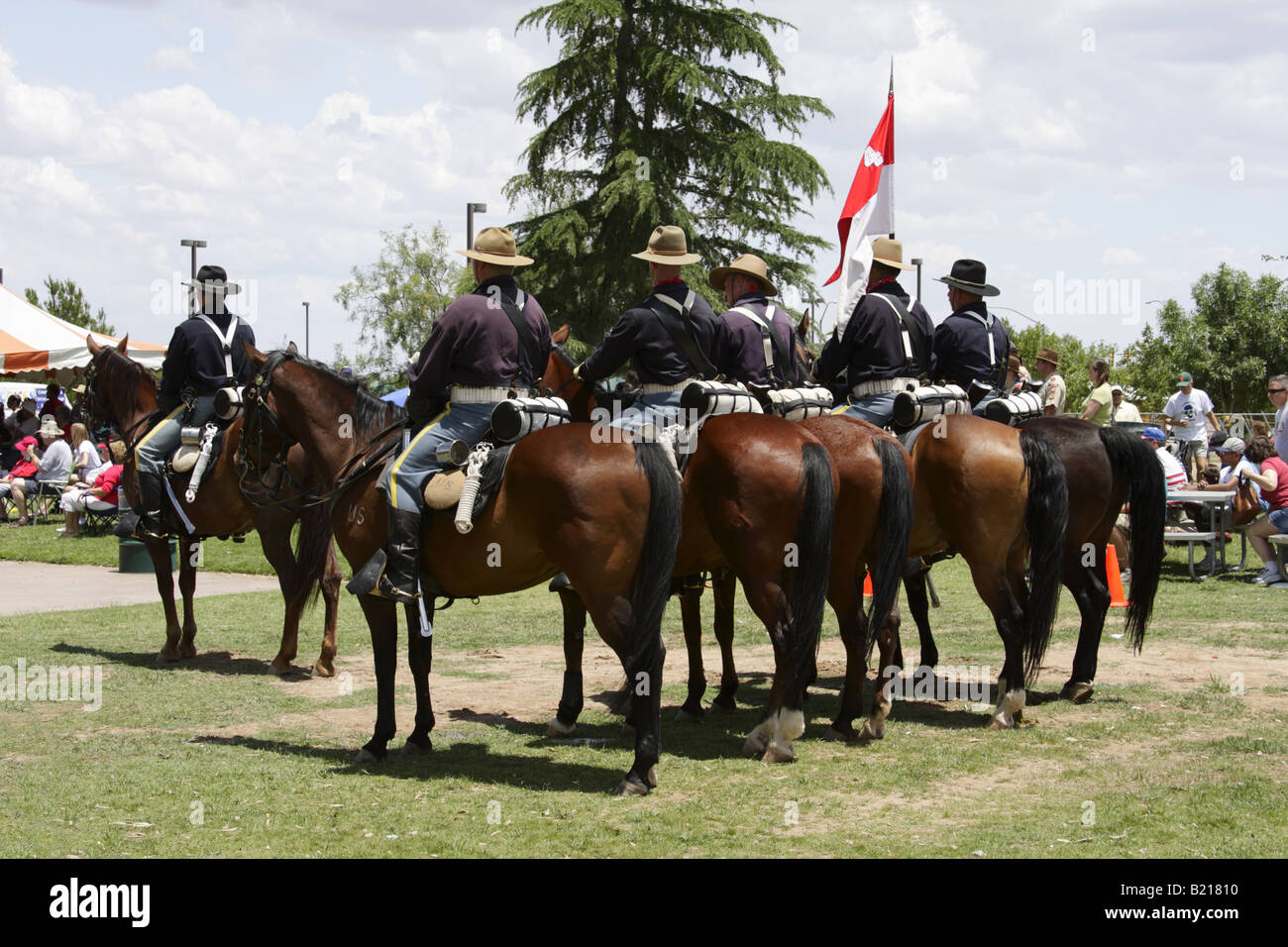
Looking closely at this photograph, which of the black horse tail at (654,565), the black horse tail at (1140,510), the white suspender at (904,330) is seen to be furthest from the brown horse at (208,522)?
the black horse tail at (1140,510)

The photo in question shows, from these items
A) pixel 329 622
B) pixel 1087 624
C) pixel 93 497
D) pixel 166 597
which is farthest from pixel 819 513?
pixel 93 497

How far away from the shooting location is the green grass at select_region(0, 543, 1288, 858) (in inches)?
217

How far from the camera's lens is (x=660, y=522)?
650 cm

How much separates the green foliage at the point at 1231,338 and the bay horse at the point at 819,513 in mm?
32984

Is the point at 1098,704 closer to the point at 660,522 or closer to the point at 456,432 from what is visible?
the point at 660,522

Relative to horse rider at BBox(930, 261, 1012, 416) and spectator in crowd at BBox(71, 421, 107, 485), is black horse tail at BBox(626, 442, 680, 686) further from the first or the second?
spectator in crowd at BBox(71, 421, 107, 485)

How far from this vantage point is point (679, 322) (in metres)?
7.33

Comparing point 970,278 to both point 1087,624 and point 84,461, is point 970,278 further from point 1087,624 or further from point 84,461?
point 84,461

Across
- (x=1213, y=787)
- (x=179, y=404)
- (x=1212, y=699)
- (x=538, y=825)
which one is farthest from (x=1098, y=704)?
(x=179, y=404)

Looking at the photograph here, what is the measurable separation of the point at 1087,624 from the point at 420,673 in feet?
16.1

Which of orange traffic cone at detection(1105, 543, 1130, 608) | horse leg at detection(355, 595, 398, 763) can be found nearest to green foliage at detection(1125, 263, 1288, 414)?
orange traffic cone at detection(1105, 543, 1130, 608)

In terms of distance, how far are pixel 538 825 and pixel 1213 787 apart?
3473 millimetres

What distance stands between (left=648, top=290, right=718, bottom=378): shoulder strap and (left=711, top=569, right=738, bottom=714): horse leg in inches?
72.4
